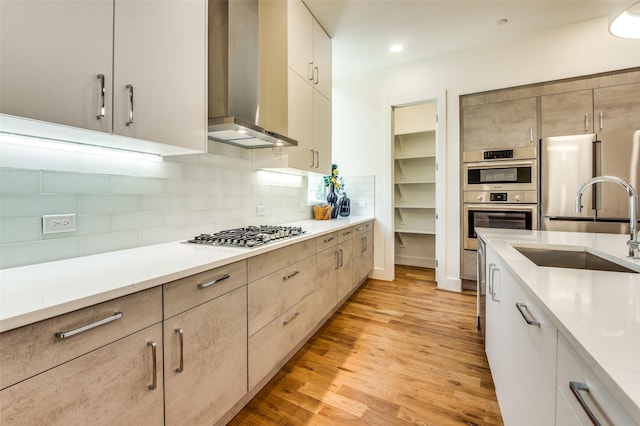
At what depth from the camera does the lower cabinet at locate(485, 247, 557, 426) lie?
0.76 m

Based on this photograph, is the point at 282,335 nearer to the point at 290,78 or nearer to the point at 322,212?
the point at 322,212

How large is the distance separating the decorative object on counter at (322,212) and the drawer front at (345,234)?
19.4 inches

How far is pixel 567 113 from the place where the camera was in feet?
9.43

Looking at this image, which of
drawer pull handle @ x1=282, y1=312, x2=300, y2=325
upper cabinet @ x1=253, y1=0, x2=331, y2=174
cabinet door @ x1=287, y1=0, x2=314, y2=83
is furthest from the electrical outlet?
cabinet door @ x1=287, y1=0, x2=314, y2=83

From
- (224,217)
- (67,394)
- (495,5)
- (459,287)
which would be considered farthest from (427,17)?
(67,394)

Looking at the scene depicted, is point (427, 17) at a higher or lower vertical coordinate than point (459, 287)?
higher

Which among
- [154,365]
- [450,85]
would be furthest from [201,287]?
[450,85]

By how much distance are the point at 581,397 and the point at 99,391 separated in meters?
1.21

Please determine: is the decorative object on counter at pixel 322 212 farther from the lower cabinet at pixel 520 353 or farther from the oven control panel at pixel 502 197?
the lower cabinet at pixel 520 353

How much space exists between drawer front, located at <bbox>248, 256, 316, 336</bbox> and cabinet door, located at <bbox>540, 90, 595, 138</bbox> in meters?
2.89

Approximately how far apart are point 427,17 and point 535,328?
298 cm

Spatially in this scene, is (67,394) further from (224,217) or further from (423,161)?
(423,161)

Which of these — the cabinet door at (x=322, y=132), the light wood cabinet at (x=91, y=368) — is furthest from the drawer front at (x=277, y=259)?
the cabinet door at (x=322, y=132)

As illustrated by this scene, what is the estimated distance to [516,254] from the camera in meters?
1.36
